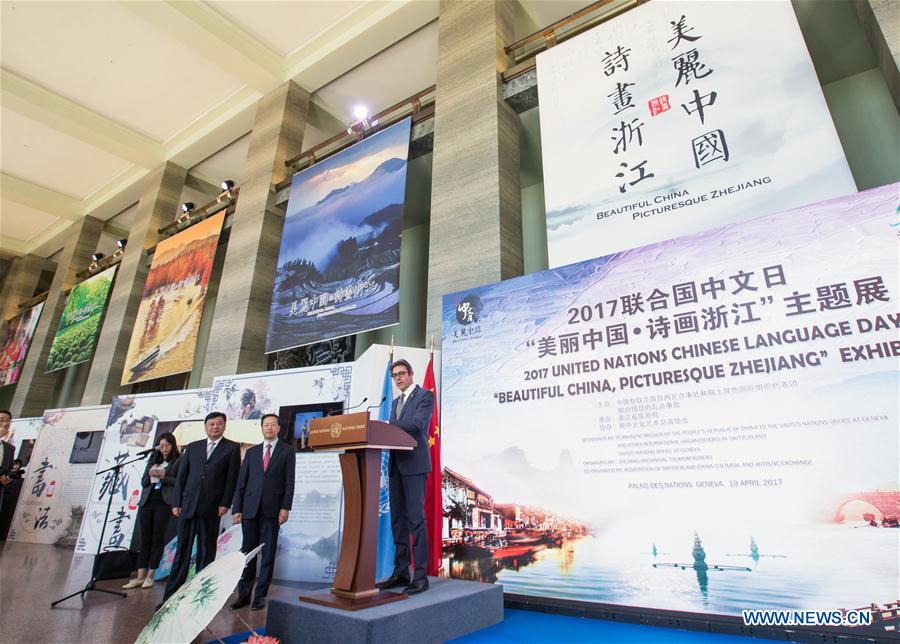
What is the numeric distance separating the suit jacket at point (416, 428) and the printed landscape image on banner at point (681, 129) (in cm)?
181

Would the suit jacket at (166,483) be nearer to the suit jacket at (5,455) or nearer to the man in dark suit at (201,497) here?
the man in dark suit at (201,497)

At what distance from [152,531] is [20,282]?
12.4m

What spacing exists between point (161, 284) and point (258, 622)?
22.1ft

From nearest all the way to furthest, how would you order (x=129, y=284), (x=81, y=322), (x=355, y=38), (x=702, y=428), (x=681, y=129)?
(x=702, y=428) → (x=681, y=129) → (x=355, y=38) → (x=129, y=284) → (x=81, y=322)

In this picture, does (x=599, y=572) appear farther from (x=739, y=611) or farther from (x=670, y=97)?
(x=670, y=97)

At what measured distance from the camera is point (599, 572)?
2.56 metres

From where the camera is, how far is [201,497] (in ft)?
10.7

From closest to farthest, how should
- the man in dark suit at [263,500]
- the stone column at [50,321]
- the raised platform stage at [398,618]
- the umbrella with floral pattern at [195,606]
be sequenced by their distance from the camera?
the umbrella with floral pattern at [195,606]
the raised platform stage at [398,618]
the man in dark suit at [263,500]
the stone column at [50,321]

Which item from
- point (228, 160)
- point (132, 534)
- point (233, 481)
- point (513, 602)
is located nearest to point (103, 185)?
point (228, 160)

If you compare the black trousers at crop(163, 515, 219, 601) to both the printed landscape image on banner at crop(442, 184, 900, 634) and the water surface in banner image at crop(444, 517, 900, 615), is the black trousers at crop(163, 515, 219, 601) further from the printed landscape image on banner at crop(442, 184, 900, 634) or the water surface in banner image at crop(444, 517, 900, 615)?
the water surface in banner image at crop(444, 517, 900, 615)

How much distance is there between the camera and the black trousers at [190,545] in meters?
3.08

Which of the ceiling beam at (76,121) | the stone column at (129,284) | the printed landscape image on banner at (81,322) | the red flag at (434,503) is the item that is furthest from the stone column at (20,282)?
the red flag at (434,503)

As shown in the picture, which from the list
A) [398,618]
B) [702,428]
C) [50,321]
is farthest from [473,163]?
[50,321]

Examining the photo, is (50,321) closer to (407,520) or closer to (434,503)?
(434,503)
